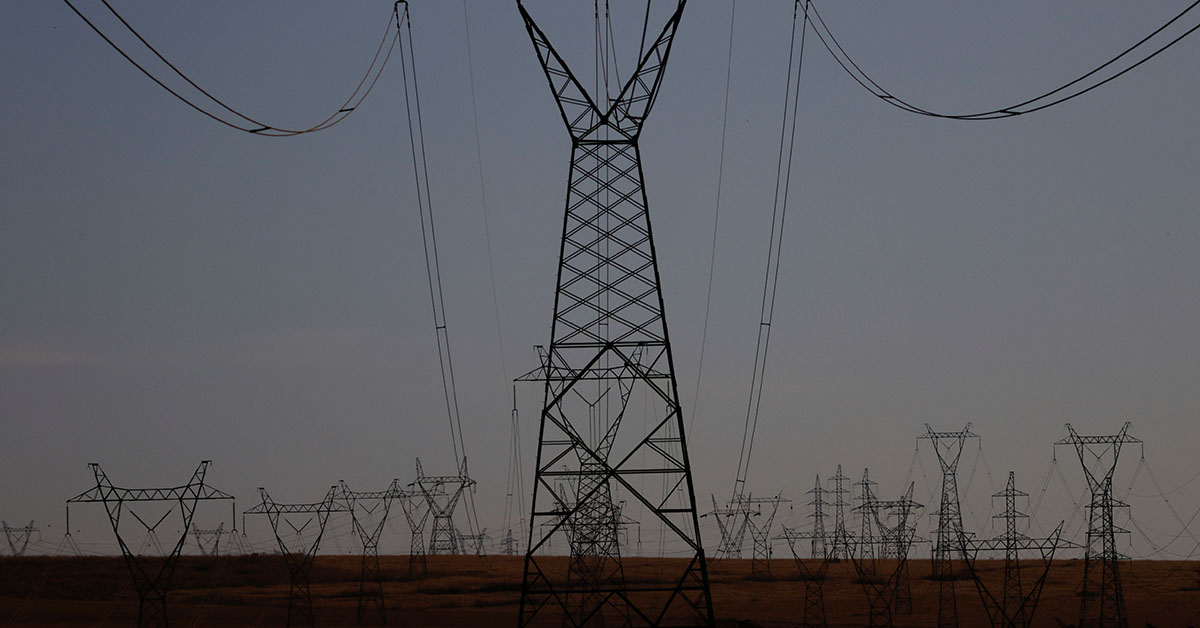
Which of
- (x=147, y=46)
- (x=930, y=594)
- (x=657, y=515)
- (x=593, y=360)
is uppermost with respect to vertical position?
(x=147, y=46)

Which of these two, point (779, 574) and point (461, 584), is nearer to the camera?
point (461, 584)

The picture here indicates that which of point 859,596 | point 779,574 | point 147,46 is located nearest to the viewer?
point 147,46

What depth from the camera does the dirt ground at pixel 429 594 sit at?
7619cm

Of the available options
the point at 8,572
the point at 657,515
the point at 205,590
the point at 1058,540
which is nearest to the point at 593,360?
the point at 657,515

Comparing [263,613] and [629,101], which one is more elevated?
[629,101]

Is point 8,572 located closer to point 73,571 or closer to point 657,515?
point 73,571

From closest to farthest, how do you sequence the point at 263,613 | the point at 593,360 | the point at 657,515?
1. the point at 657,515
2. the point at 593,360
3. the point at 263,613

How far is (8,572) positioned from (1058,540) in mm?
95735

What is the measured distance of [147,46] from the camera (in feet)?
55.7

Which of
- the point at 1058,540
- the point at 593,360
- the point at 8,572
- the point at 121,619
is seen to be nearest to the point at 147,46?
the point at 593,360

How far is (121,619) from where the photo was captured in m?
76.6

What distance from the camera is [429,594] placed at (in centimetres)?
9875

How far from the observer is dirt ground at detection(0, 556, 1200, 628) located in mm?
76188

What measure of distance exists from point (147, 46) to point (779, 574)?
118 m
